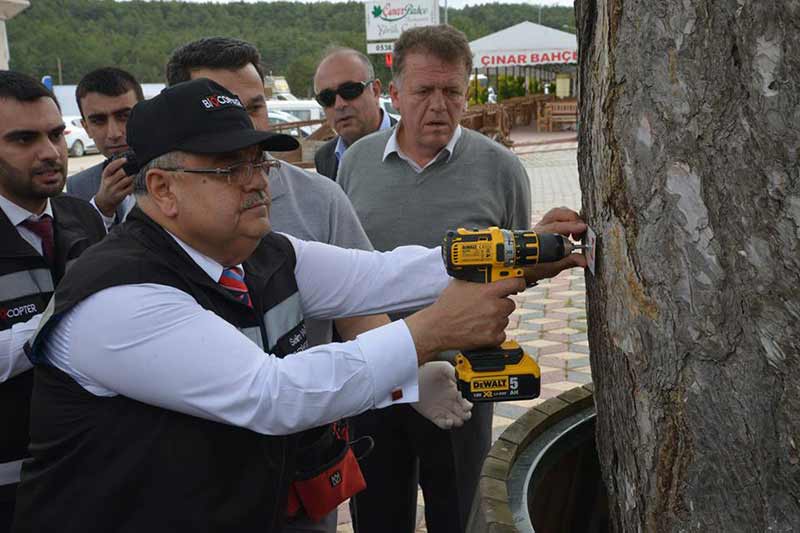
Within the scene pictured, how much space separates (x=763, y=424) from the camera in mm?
1246

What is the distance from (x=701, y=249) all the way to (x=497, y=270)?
622mm

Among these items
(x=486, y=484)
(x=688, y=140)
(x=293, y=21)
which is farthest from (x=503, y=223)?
(x=293, y=21)

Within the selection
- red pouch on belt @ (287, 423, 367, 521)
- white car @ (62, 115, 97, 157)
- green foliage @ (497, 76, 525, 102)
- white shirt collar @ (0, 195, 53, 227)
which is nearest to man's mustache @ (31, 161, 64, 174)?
white shirt collar @ (0, 195, 53, 227)

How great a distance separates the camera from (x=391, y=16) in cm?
3081

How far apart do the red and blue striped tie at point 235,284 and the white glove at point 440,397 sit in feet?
2.36

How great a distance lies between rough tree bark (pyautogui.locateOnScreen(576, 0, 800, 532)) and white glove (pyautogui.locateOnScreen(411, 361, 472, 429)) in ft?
2.85

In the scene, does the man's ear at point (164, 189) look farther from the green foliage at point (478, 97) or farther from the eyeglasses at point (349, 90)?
the green foliage at point (478, 97)

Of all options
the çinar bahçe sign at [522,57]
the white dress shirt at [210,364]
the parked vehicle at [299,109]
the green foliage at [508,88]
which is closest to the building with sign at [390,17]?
the parked vehicle at [299,109]

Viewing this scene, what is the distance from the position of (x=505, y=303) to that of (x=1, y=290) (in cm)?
148

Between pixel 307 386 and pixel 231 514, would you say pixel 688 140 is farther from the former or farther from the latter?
pixel 231 514

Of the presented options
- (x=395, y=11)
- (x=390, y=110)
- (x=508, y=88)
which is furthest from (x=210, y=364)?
(x=395, y=11)

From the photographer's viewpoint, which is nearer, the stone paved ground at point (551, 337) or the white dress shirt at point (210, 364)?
the white dress shirt at point (210, 364)

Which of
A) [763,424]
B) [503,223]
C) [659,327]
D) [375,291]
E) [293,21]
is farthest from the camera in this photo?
[293,21]

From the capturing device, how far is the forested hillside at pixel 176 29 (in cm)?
7125
